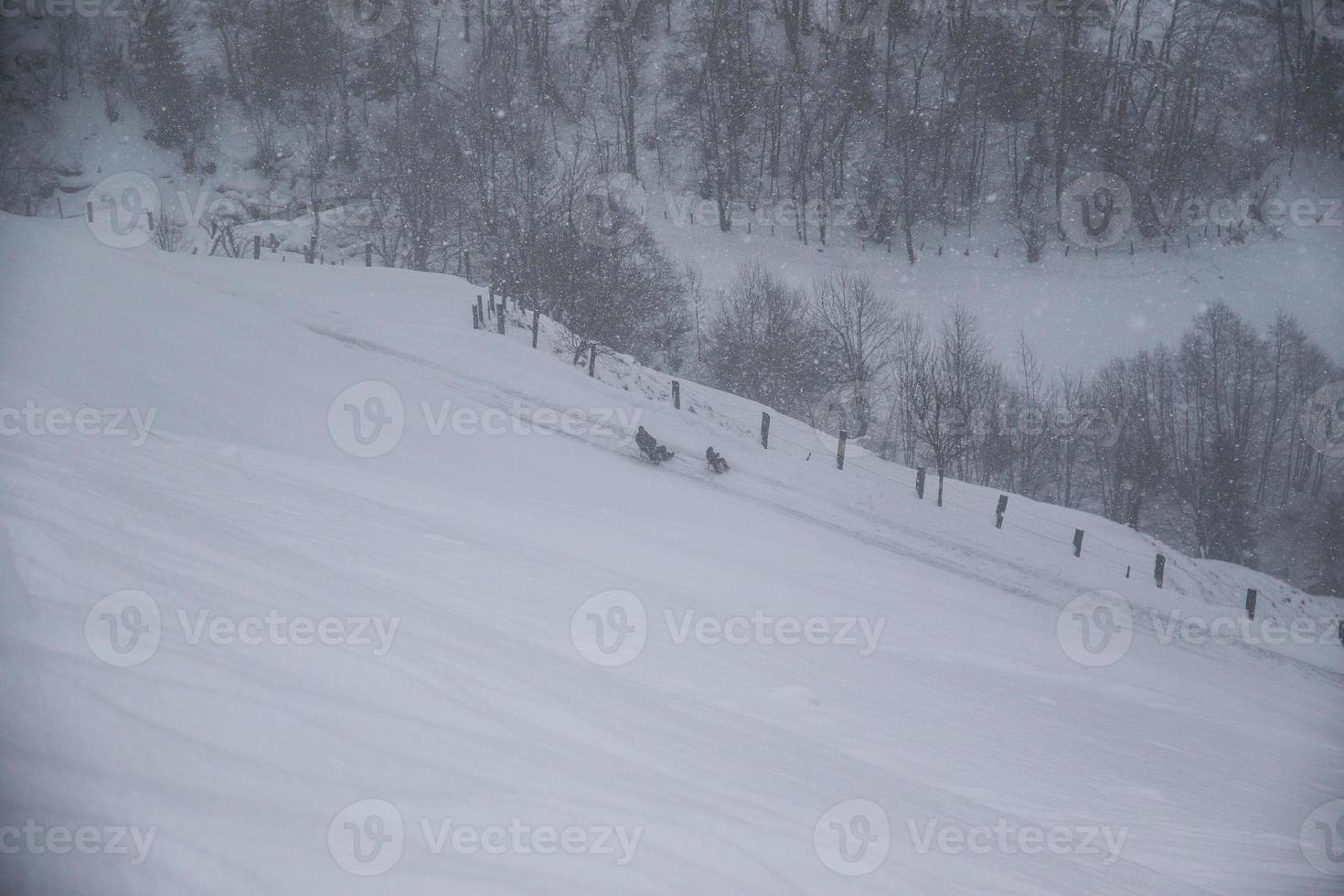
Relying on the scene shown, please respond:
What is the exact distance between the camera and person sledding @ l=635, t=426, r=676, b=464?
15930 millimetres

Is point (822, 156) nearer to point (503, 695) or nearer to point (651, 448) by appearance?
point (651, 448)

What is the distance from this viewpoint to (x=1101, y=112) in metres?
44.8

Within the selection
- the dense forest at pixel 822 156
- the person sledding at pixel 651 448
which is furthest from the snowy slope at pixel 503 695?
the dense forest at pixel 822 156

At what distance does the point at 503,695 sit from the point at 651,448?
13.1 m

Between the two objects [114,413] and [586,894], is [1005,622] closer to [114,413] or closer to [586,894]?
[586,894]

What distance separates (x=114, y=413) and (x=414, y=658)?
7175 millimetres

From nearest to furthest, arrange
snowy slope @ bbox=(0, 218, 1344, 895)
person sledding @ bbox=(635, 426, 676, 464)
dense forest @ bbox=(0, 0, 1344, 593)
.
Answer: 1. snowy slope @ bbox=(0, 218, 1344, 895)
2. person sledding @ bbox=(635, 426, 676, 464)
3. dense forest @ bbox=(0, 0, 1344, 593)

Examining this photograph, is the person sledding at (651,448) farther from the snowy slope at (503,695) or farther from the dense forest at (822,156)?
the dense forest at (822,156)

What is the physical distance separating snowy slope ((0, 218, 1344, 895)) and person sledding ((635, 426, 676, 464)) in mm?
3448

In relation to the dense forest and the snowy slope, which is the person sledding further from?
the dense forest

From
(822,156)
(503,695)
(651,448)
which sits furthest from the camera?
(822,156)

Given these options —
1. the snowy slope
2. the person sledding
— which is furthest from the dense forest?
the snowy slope

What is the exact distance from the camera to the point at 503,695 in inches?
117

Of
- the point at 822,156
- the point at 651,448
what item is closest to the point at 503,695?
the point at 651,448
